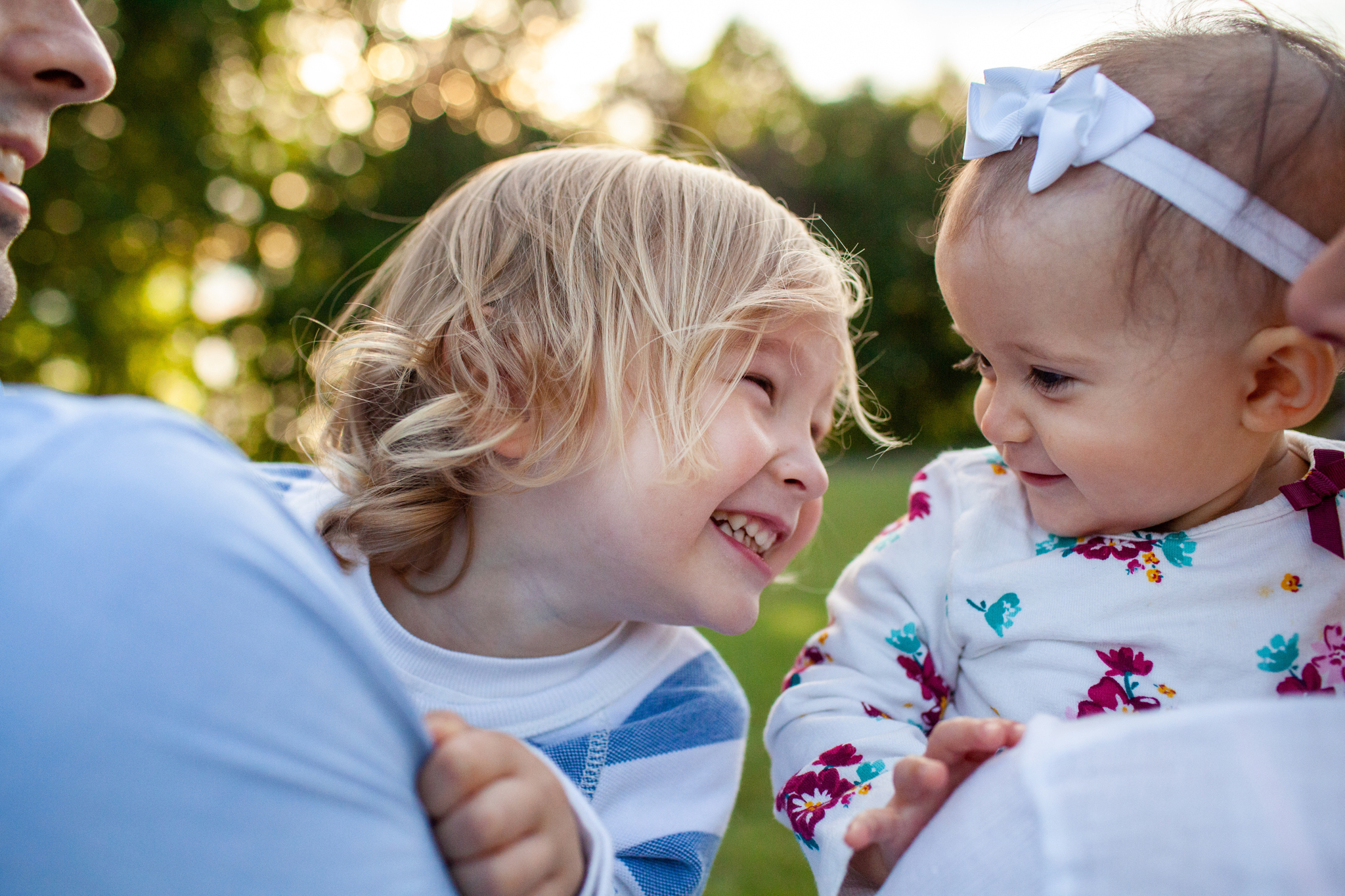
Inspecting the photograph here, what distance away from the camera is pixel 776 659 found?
4.35m

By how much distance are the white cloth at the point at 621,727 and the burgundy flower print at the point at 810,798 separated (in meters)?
0.27

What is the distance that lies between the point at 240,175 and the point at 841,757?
17.4 metres

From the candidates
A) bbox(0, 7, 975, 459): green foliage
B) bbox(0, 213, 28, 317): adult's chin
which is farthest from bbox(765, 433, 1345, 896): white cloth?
bbox(0, 7, 975, 459): green foliage

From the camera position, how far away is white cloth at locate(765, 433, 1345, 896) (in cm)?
146

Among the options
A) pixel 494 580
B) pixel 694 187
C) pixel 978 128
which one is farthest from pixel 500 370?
pixel 978 128

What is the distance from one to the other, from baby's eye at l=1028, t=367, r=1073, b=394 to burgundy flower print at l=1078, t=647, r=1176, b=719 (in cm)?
45

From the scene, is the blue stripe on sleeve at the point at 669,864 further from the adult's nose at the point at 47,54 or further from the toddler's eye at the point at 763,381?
the adult's nose at the point at 47,54

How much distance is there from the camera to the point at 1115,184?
1.45 m

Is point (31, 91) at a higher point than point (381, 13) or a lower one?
higher

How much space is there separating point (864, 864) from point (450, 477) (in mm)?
1034

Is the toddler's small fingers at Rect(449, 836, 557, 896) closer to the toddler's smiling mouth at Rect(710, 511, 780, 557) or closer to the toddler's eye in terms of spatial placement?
the toddler's smiling mouth at Rect(710, 511, 780, 557)

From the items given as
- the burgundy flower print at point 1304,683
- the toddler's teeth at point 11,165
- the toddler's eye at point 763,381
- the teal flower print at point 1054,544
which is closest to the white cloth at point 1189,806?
the burgundy flower print at point 1304,683

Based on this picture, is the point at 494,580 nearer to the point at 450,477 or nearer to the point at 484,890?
Result: the point at 450,477

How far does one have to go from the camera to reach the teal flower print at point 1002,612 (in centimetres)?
163
